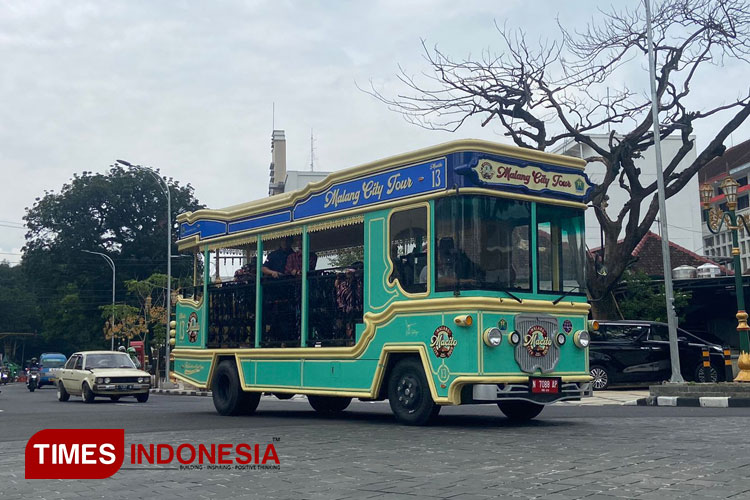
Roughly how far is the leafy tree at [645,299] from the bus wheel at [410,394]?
1969cm

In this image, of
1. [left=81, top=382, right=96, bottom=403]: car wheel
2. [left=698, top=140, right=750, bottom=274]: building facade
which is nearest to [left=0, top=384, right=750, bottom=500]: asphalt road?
[left=81, top=382, right=96, bottom=403]: car wheel

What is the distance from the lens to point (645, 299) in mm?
30703

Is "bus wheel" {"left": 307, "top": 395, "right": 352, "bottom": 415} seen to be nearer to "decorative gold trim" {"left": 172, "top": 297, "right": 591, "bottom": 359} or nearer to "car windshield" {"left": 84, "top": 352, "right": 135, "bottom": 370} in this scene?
"decorative gold trim" {"left": 172, "top": 297, "right": 591, "bottom": 359}

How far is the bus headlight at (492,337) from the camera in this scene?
36.0 ft

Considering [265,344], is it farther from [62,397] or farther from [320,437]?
[62,397]

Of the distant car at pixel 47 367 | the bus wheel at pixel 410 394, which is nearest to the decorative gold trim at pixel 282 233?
the bus wheel at pixel 410 394

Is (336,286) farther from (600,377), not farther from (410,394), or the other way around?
(600,377)

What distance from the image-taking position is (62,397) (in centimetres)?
2483

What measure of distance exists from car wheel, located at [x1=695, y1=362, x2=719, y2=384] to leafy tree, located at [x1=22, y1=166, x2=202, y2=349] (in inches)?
1632

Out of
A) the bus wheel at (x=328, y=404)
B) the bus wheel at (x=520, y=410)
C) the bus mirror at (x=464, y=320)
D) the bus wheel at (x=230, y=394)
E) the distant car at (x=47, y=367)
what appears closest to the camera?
the bus mirror at (x=464, y=320)

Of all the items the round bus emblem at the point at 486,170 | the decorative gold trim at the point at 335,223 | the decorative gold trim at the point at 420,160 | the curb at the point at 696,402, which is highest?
the decorative gold trim at the point at 420,160

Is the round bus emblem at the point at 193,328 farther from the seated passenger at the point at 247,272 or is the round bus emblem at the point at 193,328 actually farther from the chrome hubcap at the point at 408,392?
the chrome hubcap at the point at 408,392

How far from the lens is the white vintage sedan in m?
23.1

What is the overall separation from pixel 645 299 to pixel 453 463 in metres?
24.6
